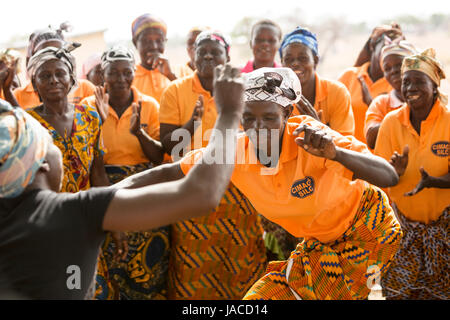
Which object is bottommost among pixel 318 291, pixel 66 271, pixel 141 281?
pixel 141 281

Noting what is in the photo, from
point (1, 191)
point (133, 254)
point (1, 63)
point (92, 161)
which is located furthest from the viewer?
point (1, 63)

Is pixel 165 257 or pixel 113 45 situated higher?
pixel 113 45

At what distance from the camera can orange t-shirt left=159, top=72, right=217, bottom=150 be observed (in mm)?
4855

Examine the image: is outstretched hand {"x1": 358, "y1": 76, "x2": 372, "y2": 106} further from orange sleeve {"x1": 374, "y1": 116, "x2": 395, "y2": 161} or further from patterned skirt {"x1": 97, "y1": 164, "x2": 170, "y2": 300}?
patterned skirt {"x1": 97, "y1": 164, "x2": 170, "y2": 300}

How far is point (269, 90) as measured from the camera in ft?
11.0

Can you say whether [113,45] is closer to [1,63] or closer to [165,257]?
[1,63]

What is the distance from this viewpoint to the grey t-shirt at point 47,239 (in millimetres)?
2168

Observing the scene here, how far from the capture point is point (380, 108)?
521 cm

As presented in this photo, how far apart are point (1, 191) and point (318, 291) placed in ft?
6.14

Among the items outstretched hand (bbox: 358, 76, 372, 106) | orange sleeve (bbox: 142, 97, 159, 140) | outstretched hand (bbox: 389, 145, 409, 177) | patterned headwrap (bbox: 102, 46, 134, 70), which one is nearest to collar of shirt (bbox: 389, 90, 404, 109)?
outstretched hand (bbox: 358, 76, 372, 106)

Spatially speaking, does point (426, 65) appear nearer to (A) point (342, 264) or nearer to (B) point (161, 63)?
(A) point (342, 264)

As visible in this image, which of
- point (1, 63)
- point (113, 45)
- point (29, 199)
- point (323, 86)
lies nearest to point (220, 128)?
point (29, 199)

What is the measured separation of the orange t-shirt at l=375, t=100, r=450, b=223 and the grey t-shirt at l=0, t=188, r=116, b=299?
3025 mm

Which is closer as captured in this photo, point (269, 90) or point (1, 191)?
point (1, 191)
